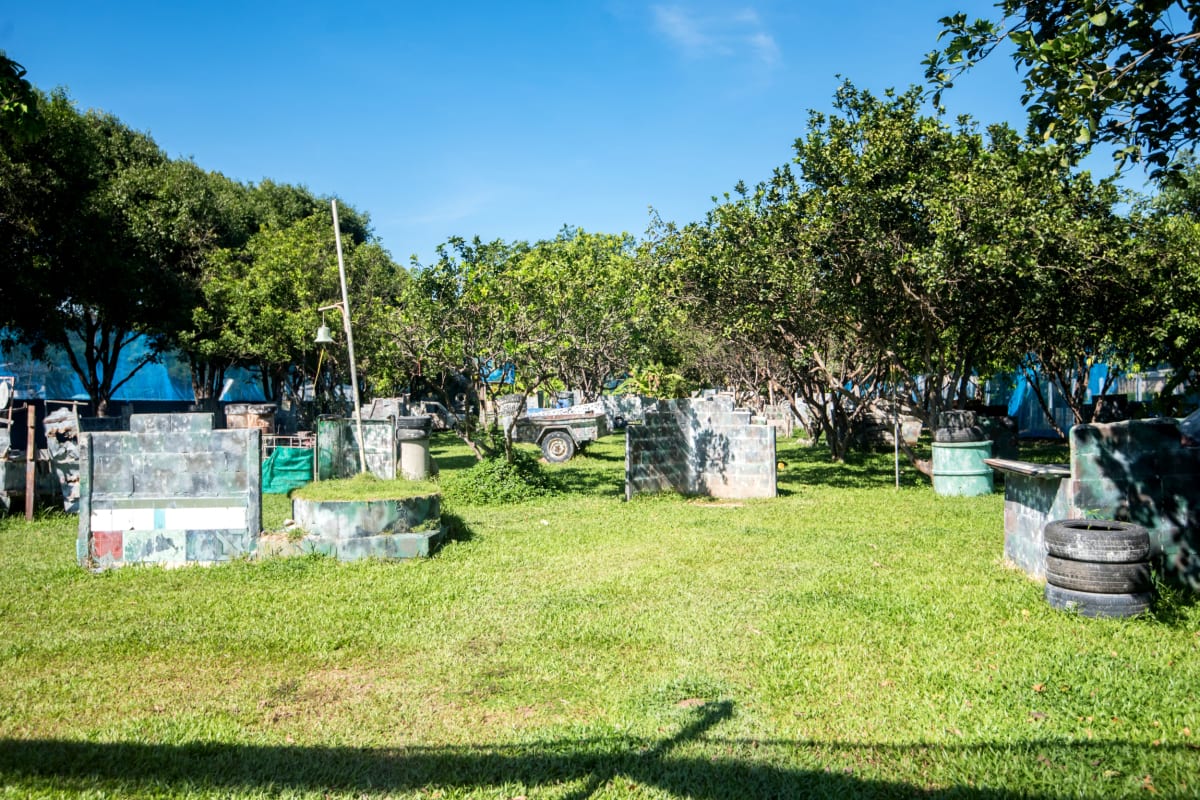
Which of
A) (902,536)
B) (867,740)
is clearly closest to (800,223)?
(902,536)

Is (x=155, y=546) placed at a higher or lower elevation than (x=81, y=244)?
lower

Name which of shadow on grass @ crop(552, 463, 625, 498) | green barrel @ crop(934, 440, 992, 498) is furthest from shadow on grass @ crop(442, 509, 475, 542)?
green barrel @ crop(934, 440, 992, 498)

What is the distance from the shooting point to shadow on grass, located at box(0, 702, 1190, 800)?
165 inches

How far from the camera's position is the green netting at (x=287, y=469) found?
1666cm

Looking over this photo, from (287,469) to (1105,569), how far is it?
46.3 feet

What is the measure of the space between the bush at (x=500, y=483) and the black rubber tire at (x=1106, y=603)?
9.61 m

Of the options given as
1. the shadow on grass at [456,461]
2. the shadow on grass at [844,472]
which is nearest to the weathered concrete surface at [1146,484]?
the shadow on grass at [844,472]

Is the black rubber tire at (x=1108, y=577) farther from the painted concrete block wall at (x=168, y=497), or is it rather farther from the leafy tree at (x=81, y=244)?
the leafy tree at (x=81, y=244)

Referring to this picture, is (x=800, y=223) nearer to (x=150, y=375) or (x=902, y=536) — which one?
(x=902, y=536)

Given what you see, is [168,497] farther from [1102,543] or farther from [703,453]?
[703,453]

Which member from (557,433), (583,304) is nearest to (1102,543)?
(583,304)

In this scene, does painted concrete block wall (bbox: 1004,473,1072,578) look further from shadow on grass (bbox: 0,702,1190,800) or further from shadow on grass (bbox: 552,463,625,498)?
shadow on grass (bbox: 552,463,625,498)

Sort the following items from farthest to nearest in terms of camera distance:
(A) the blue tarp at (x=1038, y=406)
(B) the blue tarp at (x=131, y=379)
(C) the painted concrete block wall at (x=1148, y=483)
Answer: (B) the blue tarp at (x=131, y=379) < (A) the blue tarp at (x=1038, y=406) < (C) the painted concrete block wall at (x=1148, y=483)

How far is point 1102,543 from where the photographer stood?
6.55 meters
